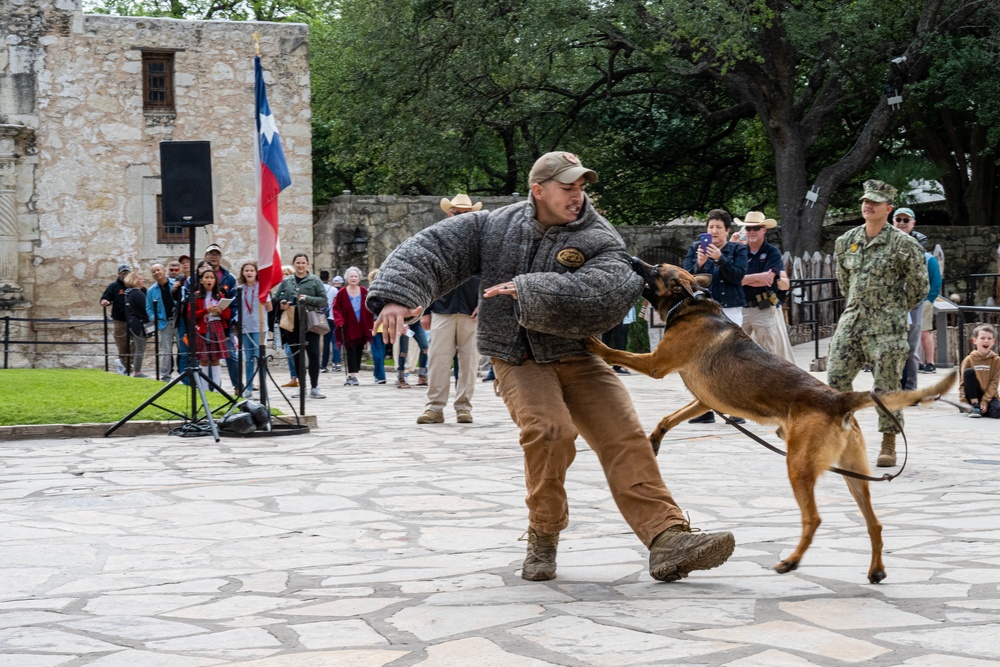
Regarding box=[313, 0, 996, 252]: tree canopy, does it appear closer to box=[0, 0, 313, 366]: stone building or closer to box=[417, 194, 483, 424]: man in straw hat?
box=[0, 0, 313, 366]: stone building

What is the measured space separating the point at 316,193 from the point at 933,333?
24.1m

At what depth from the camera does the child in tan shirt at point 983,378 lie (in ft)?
39.2

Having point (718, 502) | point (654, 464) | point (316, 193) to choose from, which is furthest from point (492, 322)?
point (316, 193)

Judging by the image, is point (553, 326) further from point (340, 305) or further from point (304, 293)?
point (340, 305)

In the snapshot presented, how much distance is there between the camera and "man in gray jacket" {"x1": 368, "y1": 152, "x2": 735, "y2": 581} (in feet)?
16.0

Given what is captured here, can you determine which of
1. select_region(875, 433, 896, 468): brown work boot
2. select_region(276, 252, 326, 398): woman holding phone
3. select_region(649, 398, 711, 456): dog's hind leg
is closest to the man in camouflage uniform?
select_region(875, 433, 896, 468): brown work boot

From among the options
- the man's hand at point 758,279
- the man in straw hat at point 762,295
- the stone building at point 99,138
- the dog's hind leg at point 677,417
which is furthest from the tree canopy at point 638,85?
the dog's hind leg at point 677,417

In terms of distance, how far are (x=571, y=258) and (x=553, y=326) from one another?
324 millimetres

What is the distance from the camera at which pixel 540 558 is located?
5.03 m

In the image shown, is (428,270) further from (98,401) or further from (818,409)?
(98,401)

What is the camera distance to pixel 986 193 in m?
28.8

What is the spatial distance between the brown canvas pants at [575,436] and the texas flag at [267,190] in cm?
631

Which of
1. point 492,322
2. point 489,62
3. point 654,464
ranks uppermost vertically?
point 489,62

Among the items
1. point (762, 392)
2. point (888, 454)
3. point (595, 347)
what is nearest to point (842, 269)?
point (888, 454)
